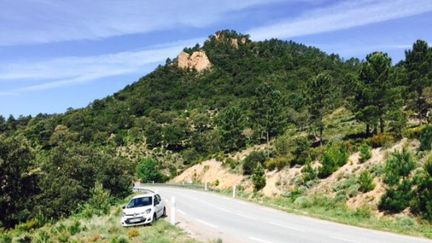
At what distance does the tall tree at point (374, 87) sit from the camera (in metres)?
47.3

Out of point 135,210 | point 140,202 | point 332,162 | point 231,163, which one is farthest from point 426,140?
point 231,163

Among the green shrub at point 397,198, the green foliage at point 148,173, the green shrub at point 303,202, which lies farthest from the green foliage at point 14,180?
the green foliage at point 148,173

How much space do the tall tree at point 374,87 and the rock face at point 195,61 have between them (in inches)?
4719

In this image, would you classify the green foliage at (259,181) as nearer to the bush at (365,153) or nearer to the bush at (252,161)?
the bush at (252,161)

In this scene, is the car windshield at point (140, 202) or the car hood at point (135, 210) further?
the car windshield at point (140, 202)

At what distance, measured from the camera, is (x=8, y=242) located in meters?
21.2

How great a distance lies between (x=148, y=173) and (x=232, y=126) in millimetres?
20802

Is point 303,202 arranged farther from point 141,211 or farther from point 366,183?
point 141,211

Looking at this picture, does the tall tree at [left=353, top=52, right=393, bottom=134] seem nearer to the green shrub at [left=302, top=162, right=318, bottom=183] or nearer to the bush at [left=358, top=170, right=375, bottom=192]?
the green shrub at [left=302, top=162, right=318, bottom=183]

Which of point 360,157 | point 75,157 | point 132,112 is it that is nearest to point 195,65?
point 132,112

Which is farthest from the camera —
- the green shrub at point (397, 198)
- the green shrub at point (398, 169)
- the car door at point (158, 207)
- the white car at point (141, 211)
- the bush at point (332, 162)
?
the bush at point (332, 162)

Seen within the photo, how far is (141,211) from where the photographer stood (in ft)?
72.0

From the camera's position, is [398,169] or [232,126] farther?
[232,126]

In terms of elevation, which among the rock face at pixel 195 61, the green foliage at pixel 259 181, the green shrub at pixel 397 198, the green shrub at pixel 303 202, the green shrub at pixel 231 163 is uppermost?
the rock face at pixel 195 61
